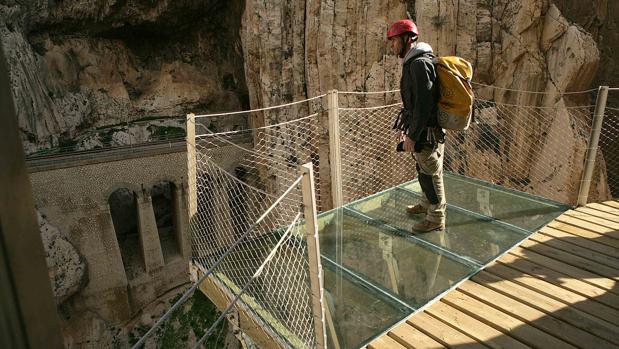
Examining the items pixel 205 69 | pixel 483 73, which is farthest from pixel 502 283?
pixel 205 69

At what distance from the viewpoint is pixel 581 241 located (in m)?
3.42

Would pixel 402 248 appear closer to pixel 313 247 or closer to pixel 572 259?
pixel 572 259

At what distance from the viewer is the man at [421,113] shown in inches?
118

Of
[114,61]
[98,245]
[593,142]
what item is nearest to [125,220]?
[98,245]

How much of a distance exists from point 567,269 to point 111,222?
14368 millimetres

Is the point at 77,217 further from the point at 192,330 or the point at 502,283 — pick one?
the point at 502,283

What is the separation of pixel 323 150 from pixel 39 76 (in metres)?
11.3

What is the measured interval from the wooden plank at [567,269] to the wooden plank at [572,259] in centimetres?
5

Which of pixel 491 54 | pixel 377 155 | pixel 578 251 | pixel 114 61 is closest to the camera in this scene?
pixel 578 251

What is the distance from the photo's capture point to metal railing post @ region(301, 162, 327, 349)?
1.98m

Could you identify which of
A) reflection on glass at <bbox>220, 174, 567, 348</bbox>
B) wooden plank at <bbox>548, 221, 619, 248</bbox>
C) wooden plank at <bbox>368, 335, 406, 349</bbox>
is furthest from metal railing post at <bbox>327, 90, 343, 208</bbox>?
wooden plank at <bbox>548, 221, 619, 248</bbox>

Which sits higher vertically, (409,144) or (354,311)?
(409,144)

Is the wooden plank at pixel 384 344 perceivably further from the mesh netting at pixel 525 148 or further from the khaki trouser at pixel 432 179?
the mesh netting at pixel 525 148

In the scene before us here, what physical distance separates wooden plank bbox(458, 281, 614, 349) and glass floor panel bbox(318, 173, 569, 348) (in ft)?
0.58
